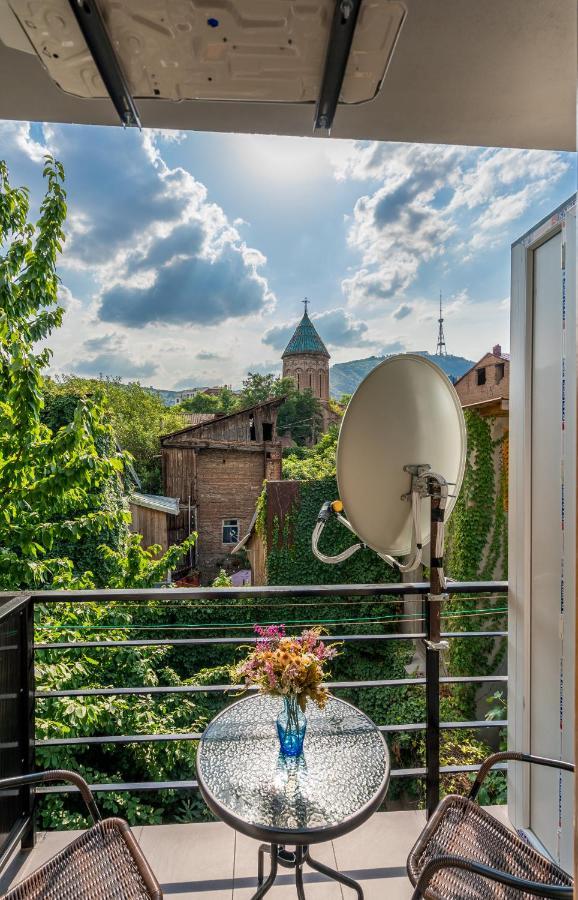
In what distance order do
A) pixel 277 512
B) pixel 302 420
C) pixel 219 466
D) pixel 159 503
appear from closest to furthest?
pixel 277 512, pixel 159 503, pixel 219 466, pixel 302 420

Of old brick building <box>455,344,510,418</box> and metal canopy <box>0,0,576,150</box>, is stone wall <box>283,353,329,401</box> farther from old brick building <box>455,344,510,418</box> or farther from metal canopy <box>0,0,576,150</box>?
metal canopy <box>0,0,576,150</box>

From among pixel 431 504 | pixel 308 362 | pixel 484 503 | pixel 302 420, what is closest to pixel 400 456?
pixel 431 504

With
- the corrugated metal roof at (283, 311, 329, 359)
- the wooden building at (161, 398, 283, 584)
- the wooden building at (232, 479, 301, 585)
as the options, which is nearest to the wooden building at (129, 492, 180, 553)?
the wooden building at (161, 398, 283, 584)

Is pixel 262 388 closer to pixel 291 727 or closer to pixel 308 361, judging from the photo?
pixel 308 361

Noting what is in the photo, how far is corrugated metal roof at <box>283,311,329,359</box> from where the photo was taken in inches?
423

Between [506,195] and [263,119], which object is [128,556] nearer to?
[263,119]

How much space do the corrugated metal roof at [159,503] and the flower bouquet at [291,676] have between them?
7146 millimetres

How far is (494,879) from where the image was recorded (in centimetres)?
81

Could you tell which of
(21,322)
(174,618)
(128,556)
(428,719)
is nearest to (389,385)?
(428,719)

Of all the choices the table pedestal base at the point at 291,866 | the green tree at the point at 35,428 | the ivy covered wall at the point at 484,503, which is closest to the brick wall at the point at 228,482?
the ivy covered wall at the point at 484,503

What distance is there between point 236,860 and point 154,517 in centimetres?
753

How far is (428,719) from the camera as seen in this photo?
5.16 feet

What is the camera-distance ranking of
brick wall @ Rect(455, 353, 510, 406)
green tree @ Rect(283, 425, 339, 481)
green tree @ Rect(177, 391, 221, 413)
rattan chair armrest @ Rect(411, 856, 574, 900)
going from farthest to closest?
green tree @ Rect(177, 391, 221, 413) < green tree @ Rect(283, 425, 339, 481) < brick wall @ Rect(455, 353, 510, 406) < rattan chair armrest @ Rect(411, 856, 574, 900)

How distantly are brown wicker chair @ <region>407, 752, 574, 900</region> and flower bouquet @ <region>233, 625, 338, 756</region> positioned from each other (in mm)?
330
